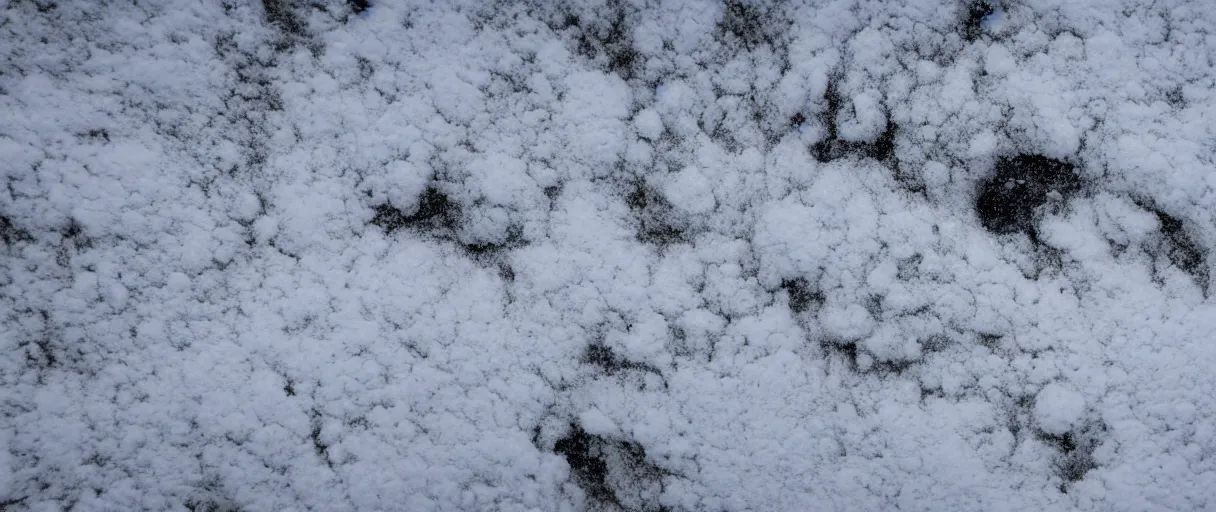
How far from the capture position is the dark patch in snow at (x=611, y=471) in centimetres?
124

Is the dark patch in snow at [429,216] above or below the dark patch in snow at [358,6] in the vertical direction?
below

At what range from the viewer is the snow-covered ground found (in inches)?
47.1

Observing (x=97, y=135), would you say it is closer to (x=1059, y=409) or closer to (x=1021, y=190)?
(x=1021, y=190)

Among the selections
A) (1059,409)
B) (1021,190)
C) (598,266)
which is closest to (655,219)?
(598,266)

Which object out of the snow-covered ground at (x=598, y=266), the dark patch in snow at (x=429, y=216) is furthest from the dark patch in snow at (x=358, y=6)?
the dark patch in snow at (x=429, y=216)

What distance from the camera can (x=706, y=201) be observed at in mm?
1268

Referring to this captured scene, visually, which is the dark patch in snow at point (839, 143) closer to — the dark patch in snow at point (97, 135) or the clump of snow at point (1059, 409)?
the clump of snow at point (1059, 409)

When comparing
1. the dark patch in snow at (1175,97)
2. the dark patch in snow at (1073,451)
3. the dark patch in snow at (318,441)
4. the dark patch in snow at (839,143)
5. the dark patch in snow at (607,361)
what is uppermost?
the dark patch in snow at (1175,97)

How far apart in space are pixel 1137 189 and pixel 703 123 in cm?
88

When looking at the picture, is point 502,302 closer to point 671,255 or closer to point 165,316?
point 671,255

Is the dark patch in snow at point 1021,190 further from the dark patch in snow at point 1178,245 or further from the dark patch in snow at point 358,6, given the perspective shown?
the dark patch in snow at point 358,6

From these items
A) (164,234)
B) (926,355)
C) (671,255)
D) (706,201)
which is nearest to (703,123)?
(706,201)

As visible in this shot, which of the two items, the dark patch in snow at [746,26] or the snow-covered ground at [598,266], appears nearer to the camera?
the snow-covered ground at [598,266]

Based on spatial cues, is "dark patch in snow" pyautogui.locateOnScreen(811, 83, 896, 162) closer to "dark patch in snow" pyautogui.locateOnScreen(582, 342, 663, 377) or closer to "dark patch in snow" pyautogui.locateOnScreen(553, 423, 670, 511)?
"dark patch in snow" pyautogui.locateOnScreen(582, 342, 663, 377)
